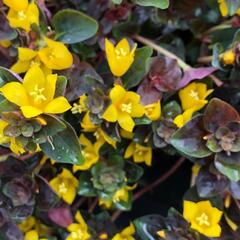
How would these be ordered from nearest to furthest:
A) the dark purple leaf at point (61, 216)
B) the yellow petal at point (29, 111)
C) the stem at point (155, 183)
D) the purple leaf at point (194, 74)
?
the yellow petal at point (29, 111) → the purple leaf at point (194, 74) → the dark purple leaf at point (61, 216) → the stem at point (155, 183)

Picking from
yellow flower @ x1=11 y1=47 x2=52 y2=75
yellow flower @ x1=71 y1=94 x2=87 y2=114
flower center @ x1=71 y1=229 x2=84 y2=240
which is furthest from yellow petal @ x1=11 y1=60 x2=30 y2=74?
flower center @ x1=71 y1=229 x2=84 y2=240

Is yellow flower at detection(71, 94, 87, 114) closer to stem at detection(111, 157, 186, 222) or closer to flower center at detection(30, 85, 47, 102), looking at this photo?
flower center at detection(30, 85, 47, 102)

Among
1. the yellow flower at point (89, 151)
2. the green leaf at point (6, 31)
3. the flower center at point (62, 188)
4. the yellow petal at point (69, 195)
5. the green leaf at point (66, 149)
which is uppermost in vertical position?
the green leaf at point (6, 31)

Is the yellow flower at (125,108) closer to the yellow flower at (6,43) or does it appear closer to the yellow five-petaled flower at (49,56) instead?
the yellow five-petaled flower at (49,56)

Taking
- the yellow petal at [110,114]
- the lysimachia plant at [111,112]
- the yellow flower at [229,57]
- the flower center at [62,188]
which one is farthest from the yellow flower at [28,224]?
the yellow flower at [229,57]

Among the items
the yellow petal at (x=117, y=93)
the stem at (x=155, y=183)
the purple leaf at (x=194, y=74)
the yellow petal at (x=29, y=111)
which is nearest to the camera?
the yellow petal at (x=29, y=111)
